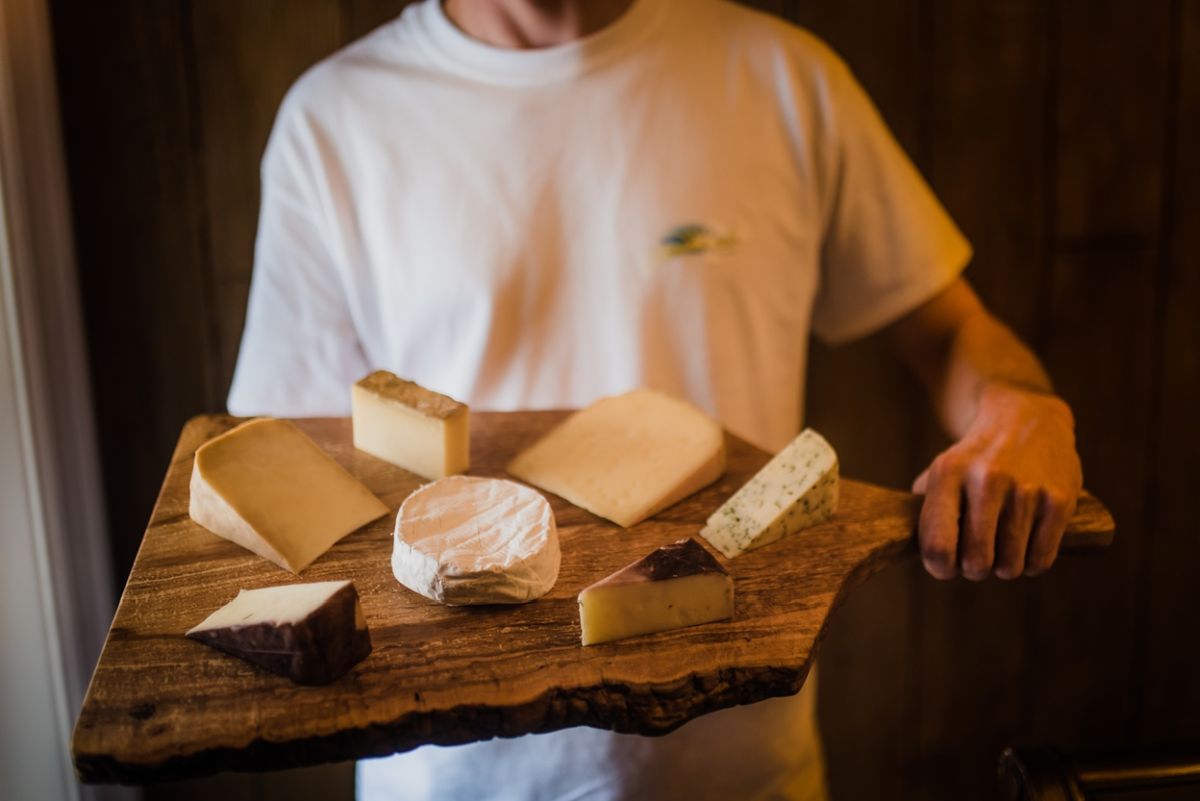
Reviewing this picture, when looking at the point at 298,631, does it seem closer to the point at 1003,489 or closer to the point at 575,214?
the point at 1003,489

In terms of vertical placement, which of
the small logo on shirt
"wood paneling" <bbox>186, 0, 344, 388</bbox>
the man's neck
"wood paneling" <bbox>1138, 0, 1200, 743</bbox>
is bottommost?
"wood paneling" <bbox>1138, 0, 1200, 743</bbox>

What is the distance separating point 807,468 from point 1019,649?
1.12 meters

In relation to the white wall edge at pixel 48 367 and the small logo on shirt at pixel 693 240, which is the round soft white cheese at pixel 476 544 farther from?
the white wall edge at pixel 48 367

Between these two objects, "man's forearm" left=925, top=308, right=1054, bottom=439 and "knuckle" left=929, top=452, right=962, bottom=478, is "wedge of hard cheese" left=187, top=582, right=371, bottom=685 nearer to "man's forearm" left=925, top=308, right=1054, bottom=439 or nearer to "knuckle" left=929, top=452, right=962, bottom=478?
"knuckle" left=929, top=452, right=962, bottom=478

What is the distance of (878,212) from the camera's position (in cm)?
135

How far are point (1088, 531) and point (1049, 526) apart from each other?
5 centimetres

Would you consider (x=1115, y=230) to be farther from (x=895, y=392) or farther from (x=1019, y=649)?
(x=1019, y=649)

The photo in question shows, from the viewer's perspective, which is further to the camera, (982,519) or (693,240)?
(693,240)

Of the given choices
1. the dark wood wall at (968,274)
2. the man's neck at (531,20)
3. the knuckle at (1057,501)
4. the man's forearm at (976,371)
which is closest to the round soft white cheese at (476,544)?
the knuckle at (1057,501)

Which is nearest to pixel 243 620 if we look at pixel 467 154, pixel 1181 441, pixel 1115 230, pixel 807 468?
pixel 807 468

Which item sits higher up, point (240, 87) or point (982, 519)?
point (240, 87)

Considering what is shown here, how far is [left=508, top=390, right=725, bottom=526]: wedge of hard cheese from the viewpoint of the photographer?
94 centimetres

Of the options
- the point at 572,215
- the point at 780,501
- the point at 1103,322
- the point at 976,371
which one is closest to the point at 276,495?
the point at 780,501

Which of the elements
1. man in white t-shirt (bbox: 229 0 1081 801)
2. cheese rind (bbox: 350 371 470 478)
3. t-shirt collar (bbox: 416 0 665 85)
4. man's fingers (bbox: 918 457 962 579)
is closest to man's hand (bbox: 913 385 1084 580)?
man's fingers (bbox: 918 457 962 579)
